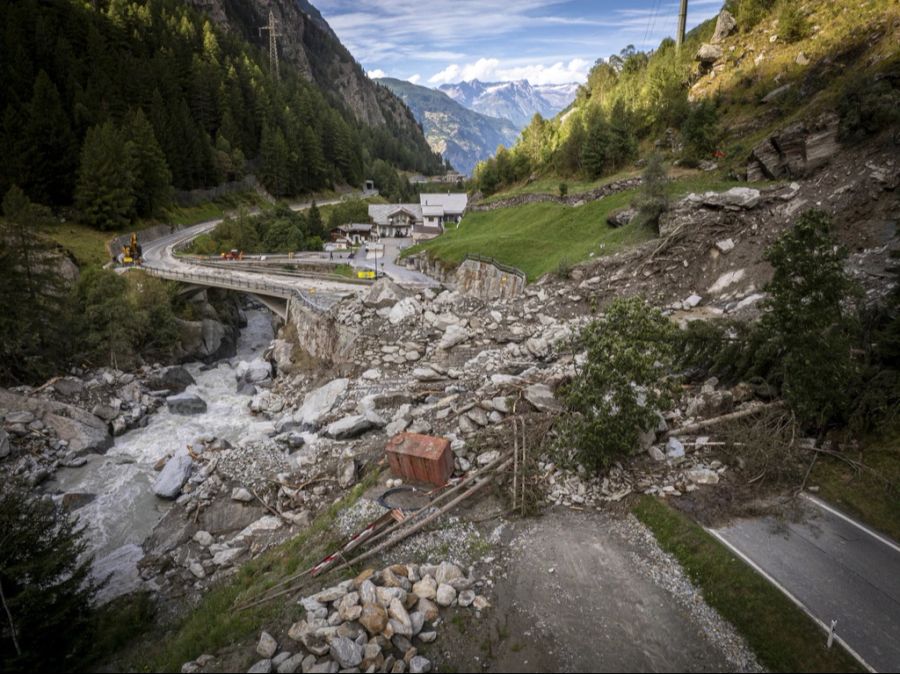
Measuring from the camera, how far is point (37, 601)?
34.9 ft

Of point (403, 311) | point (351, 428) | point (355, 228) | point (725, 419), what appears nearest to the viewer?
point (725, 419)

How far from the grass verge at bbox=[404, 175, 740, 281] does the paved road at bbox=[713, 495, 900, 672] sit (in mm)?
22612

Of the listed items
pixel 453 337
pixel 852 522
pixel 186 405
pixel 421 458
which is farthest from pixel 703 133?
pixel 186 405

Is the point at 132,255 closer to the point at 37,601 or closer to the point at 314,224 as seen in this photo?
the point at 314,224

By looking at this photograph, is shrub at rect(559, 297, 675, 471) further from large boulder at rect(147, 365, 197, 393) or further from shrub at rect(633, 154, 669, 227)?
large boulder at rect(147, 365, 197, 393)

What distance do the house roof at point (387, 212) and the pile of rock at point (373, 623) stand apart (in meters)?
82.3

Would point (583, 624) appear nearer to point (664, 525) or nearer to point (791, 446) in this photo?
point (664, 525)

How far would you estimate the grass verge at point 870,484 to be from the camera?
11.8 metres

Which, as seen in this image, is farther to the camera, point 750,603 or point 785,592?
point 785,592

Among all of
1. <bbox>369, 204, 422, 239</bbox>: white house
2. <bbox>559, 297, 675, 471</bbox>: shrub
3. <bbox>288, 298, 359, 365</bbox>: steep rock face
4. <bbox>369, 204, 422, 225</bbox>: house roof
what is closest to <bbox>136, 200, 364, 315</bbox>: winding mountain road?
<bbox>288, 298, 359, 365</bbox>: steep rock face

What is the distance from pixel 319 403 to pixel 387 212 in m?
70.4

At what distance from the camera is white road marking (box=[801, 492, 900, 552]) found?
11.1 metres

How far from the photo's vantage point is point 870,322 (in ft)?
48.2

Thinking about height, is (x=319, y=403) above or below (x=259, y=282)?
below
